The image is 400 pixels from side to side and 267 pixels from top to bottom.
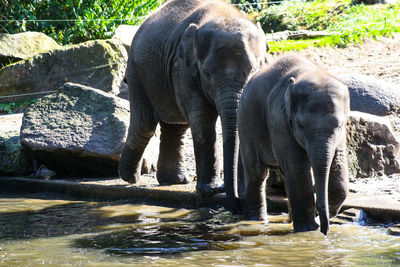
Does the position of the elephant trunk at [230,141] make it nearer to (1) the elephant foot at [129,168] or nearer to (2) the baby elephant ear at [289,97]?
(2) the baby elephant ear at [289,97]

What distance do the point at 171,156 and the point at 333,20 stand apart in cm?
1265

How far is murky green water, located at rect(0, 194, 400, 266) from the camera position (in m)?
5.55

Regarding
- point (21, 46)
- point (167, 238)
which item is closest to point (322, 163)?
point (167, 238)

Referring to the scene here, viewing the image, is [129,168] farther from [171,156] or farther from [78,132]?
[78,132]

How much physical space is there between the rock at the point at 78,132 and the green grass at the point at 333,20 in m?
6.69

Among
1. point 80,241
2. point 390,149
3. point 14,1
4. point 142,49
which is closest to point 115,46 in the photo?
point 14,1

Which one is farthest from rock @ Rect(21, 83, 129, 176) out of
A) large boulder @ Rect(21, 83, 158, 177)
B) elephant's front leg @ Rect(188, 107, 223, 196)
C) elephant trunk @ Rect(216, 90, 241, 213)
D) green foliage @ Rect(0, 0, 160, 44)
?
green foliage @ Rect(0, 0, 160, 44)

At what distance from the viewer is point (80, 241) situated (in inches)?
261

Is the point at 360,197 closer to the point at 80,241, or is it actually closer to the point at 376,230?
the point at 376,230

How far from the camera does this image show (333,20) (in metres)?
20.8

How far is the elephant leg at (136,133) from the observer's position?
9109 mm

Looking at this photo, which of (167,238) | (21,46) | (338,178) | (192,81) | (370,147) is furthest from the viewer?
(21,46)

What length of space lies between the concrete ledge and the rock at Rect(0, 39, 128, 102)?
527 cm

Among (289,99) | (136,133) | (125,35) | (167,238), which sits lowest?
(167,238)
